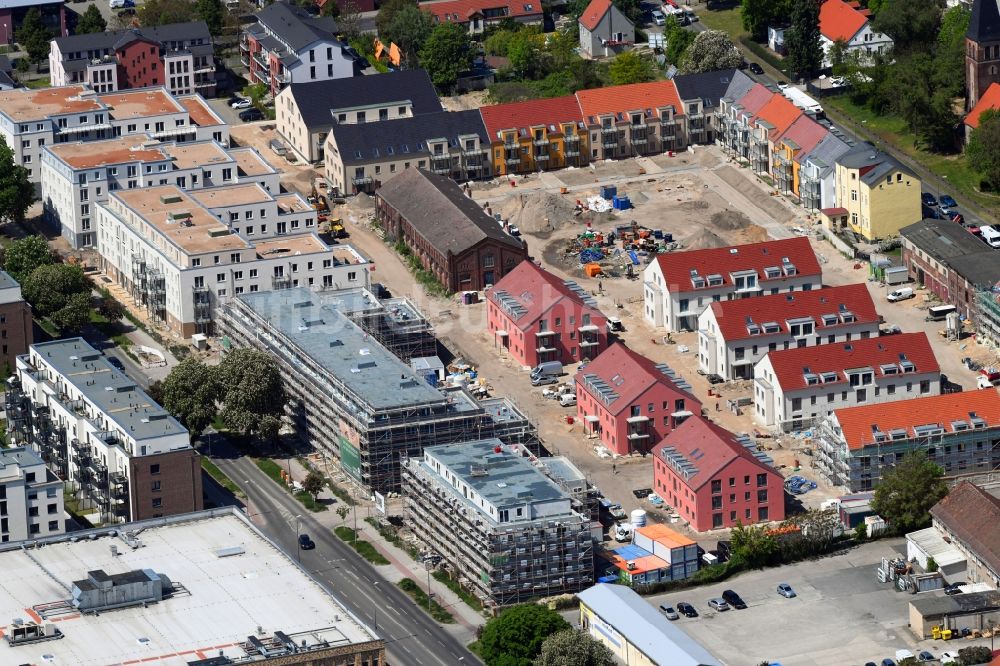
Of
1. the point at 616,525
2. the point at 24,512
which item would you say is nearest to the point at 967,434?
the point at 616,525

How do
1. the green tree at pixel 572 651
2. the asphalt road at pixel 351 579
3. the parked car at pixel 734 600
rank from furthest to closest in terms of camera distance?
the parked car at pixel 734 600 → the asphalt road at pixel 351 579 → the green tree at pixel 572 651

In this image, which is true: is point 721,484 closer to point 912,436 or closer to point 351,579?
point 912,436

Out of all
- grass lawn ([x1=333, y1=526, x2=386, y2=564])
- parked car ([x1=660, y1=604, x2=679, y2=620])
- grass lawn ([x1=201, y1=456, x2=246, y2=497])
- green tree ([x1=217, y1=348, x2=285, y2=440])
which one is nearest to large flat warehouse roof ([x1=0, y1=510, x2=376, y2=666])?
grass lawn ([x1=333, y1=526, x2=386, y2=564])

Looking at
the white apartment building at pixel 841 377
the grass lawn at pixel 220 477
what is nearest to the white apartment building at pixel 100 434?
the grass lawn at pixel 220 477

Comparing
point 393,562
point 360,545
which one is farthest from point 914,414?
point 360,545

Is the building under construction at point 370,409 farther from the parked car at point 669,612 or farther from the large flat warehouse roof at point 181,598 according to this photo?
the parked car at point 669,612

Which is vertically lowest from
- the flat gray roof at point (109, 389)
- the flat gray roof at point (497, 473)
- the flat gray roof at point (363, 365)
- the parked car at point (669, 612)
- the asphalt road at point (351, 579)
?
the asphalt road at point (351, 579)

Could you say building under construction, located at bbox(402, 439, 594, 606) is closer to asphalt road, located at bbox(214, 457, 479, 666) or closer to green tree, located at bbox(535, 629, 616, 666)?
asphalt road, located at bbox(214, 457, 479, 666)
